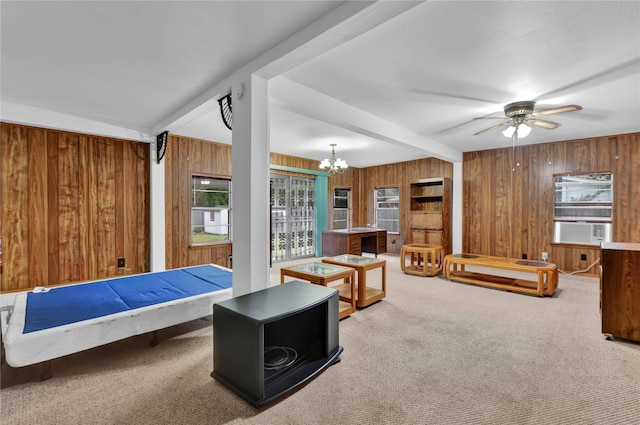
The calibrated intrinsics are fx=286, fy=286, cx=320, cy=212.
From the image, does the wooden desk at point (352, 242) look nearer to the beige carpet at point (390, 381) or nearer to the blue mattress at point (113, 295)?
the blue mattress at point (113, 295)

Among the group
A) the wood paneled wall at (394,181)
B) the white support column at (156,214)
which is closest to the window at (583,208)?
the wood paneled wall at (394,181)

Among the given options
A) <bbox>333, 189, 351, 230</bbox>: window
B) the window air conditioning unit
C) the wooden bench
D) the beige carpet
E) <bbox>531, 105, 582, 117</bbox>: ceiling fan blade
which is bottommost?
the beige carpet

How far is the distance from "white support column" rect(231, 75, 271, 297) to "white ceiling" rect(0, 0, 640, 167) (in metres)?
0.24

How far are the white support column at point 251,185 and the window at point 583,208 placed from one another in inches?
220

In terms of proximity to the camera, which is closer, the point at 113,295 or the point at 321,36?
the point at 321,36

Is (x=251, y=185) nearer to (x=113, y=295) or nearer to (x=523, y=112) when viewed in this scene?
(x=113, y=295)

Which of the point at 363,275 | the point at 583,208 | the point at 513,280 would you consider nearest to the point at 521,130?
the point at 513,280

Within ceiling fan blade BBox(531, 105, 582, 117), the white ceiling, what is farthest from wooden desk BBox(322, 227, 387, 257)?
ceiling fan blade BBox(531, 105, 582, 117)

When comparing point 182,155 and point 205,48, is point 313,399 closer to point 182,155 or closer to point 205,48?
point 205,48

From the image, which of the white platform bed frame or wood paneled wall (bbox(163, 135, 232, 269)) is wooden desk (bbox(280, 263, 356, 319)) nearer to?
the white platform bed frame

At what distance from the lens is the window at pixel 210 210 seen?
506 centimetres

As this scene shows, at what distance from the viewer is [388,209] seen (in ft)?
25.6

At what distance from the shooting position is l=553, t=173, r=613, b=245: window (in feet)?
15.8

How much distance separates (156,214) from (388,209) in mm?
5562
